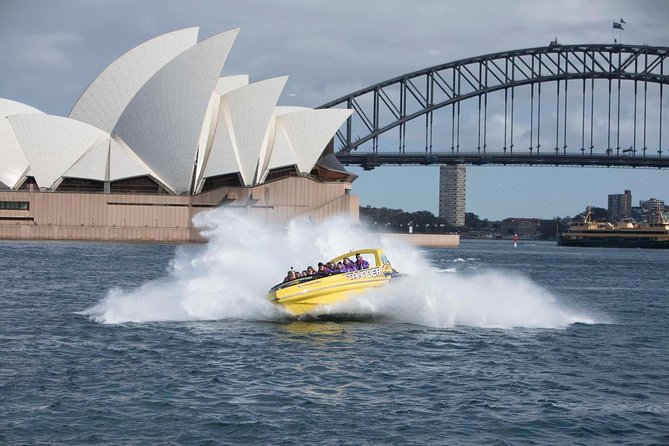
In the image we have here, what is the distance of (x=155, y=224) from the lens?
95.6 m

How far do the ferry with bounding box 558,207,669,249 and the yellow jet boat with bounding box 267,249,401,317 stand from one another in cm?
12323

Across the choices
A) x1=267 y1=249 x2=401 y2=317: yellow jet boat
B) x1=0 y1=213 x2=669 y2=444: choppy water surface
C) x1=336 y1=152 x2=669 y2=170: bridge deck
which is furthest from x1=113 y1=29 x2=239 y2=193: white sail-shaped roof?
x1=267 y1=249 x2=401 y2=317: yellow jet boat

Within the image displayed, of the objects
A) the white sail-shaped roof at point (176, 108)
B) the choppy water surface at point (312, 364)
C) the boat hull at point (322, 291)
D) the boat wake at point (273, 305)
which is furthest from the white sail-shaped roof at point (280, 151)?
the boat hull at point (322, 291)

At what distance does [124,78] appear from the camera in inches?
3634

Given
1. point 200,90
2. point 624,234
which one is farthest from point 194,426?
point 624,234

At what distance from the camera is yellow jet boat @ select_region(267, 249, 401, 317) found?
23.9 meters

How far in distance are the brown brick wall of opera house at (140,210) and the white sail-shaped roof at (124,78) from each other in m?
7.71

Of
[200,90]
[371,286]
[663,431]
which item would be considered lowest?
[663,431]

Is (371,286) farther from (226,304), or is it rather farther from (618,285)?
(618,285)

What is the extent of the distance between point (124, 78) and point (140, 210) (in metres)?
12.6

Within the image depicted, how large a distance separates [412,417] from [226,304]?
11.6 metres

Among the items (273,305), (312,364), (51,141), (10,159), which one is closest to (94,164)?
(51,141)

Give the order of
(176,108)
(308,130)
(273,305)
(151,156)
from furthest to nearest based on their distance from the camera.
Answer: (308,130) < (151,156) < (176,108) < (273,305)

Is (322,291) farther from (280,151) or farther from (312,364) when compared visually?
(280,151)
